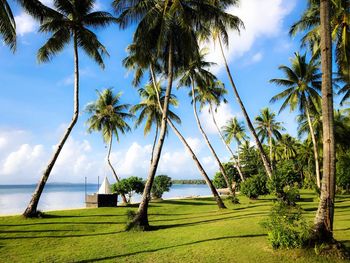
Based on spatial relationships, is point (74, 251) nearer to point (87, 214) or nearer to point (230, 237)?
point (230, 237)

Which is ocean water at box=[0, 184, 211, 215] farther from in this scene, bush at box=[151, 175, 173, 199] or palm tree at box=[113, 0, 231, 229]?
palm tree at box=[113, 0, 231, 229]

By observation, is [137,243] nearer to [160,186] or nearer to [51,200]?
[160,186]

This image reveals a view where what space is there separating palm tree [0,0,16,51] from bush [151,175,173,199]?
22.0 metres

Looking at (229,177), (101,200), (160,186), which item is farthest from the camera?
(229,177)

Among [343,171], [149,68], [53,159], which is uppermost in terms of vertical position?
[149,68]

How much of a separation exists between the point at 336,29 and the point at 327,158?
43.6ft

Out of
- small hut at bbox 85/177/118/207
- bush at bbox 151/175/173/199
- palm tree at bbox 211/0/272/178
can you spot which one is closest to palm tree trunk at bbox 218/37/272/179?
palm tree at bbox 211/0/272/178

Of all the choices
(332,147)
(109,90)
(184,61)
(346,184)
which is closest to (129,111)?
(109,90)

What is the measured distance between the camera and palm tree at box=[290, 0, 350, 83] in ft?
55.8

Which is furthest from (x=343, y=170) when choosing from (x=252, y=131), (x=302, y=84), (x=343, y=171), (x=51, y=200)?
(x=51, y=200)

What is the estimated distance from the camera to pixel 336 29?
1819 cm

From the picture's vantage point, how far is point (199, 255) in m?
8.38

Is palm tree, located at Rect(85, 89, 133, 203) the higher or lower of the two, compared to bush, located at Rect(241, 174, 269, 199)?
higher

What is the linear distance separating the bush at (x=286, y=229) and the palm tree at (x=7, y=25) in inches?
417
